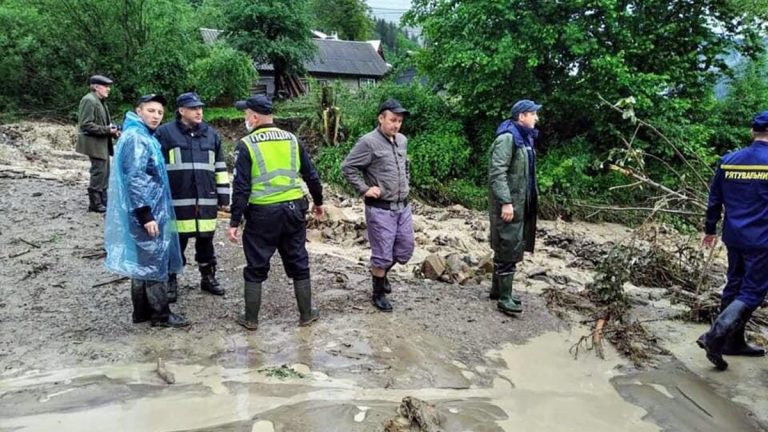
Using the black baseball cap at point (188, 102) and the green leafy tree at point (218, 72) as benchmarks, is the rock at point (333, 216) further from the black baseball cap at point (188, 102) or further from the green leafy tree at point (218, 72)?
the green leafy tree at point (218, 72)

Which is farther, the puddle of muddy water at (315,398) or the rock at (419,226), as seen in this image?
the rock at (419,226)

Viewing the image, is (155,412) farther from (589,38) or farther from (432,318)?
(589,38)

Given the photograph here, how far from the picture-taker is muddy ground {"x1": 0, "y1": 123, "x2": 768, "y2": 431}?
3387 mm

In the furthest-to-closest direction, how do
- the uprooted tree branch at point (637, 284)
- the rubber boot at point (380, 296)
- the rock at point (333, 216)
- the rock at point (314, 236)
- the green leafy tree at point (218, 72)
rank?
the green leafy tree at point (218, 72)
the rock at point (333, 216)
the rock at point (314, 236)
the rubber boot at point (380, 296)
the uprooted tree branch at point (637, 284)

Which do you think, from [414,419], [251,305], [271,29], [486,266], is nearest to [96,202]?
[251,305]

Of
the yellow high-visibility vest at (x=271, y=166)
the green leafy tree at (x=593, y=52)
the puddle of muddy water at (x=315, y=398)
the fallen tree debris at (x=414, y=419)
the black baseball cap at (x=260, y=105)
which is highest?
the green leafy tree at (x=593, y=52)

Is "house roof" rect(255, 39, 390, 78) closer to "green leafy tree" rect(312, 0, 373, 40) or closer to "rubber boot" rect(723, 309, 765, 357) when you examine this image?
"green leafy tree" rect(312, 0, 373, 40)

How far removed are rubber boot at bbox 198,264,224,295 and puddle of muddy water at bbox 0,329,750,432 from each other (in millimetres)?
1134

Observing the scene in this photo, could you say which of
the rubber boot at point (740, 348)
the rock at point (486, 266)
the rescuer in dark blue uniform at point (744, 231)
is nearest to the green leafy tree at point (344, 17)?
the rock at point (486, 266)

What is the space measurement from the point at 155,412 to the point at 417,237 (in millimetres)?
5786

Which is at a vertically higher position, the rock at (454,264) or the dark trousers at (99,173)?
the dark trousers at (99,173)

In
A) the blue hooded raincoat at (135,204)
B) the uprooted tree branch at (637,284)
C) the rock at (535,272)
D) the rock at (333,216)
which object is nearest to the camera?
the blue hooded raincoat at (135,204)

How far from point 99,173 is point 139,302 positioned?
370 cm

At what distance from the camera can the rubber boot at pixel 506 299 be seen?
5.42m
